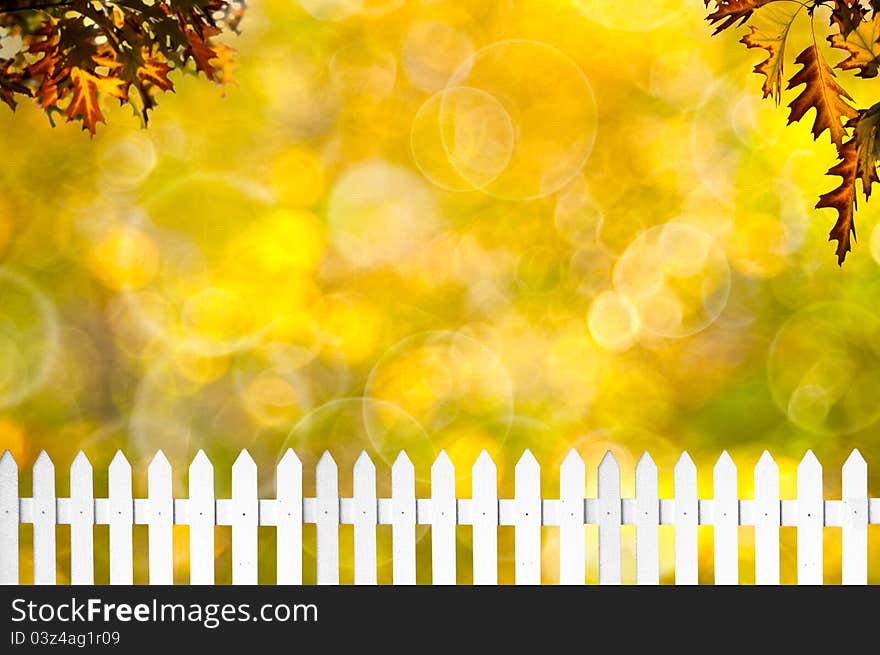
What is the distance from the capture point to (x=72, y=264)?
7086 millimetres

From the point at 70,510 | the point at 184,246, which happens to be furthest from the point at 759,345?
the point at 70,510

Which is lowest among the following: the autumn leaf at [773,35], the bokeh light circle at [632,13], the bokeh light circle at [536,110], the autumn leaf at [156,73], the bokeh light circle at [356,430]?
the bokeh light circle at [356,430]

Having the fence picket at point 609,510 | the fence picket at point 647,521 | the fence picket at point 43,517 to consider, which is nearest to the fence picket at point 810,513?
the fence picket at point 647,521

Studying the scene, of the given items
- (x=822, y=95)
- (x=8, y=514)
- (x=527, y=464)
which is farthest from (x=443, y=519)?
(x=822, y=95)

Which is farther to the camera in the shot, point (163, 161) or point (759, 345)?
point (163, 161)

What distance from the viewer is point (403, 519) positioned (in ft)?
11.4

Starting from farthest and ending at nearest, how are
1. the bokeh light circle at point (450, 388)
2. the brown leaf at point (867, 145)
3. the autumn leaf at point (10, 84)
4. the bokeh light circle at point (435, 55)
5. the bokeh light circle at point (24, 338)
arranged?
the bokeh light circle at point (435, 55), the bokeh light circle at point (24, 338), the bokeh light circle at point (450, 388), the autumn leaf at point (10, 84), the brown leaf at point (867, 145)

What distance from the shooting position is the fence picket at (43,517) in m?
3.55

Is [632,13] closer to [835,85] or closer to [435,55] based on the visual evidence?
[435,55]

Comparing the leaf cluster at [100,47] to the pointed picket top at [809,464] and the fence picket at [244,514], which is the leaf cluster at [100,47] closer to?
the fence picket at [244,514]

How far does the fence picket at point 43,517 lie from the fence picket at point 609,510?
7.10 ft
